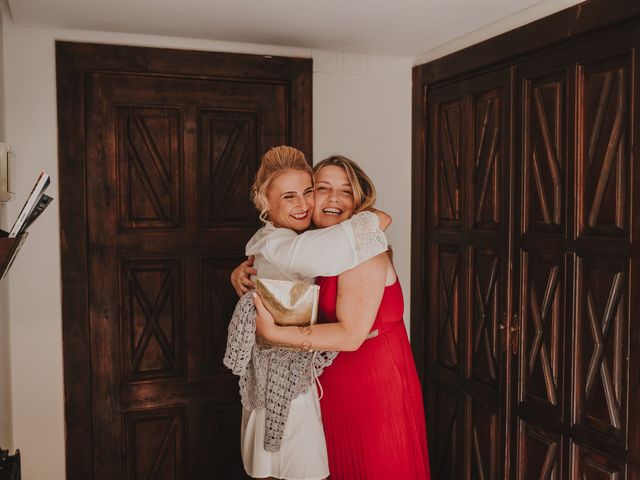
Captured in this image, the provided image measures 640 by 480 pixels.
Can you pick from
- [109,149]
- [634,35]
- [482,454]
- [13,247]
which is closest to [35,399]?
[109,149]

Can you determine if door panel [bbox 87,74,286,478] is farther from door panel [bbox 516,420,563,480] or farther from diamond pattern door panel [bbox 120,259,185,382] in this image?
door panel [bbox 516,420,563,480]

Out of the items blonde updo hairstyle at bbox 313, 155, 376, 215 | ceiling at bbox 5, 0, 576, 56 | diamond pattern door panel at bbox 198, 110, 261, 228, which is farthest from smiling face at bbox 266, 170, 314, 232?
diamond pattern door panel at bbox 198, 110, 261, 228

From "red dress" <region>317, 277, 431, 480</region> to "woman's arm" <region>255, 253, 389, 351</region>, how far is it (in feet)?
0.46

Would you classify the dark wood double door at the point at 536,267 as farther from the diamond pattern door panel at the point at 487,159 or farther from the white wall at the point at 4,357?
the white wall at the point at 4,357

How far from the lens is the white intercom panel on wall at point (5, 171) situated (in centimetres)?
205

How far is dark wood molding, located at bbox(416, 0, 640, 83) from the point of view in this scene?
6.90 ft

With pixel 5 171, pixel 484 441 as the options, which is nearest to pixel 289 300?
pixel 5 171

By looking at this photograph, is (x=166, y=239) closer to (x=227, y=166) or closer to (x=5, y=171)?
(x=227, y=166)

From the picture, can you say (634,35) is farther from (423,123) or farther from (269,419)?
(269,419)

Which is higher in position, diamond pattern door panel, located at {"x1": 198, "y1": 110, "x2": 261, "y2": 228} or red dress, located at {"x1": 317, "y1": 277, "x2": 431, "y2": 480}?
diamond pattern door panel, located at {"x1": 198, "y1": 110, "x2": 261, "y2": 228}

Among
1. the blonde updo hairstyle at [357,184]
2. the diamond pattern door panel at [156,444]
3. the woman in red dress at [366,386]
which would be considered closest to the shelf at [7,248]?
the woman in red dress at [366,386]

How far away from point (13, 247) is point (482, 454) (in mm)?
2309

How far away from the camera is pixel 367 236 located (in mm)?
2188

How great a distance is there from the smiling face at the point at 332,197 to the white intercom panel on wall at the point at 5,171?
1.11 metres
